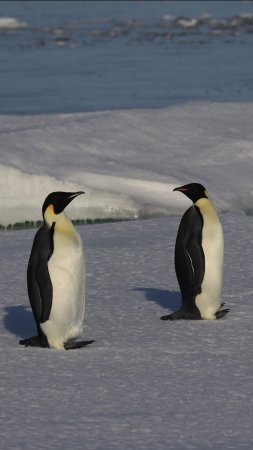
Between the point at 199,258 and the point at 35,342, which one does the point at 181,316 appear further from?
the point at 35,342

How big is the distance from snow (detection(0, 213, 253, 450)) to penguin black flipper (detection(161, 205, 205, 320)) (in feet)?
0.29

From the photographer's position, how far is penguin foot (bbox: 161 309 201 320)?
5.19 meters

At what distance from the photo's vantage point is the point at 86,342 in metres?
4.71

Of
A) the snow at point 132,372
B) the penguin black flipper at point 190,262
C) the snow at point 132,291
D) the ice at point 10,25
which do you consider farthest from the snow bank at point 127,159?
the ice at point 10,25

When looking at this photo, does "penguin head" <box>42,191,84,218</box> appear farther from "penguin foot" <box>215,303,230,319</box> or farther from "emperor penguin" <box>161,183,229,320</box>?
"penguin foot" <box>215,303,230,319</box>

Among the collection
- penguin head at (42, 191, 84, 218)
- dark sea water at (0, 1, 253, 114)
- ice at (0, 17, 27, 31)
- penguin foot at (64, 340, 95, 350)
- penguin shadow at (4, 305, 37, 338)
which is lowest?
ice at (0, 17, 27, 31)

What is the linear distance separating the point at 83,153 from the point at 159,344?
196 inches

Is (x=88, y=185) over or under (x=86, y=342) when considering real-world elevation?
under

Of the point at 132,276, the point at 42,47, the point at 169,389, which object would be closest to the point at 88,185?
the point at 132,276

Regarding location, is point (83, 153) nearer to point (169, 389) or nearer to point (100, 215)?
point (100, 215)

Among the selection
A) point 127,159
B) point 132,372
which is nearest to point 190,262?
point 132,372

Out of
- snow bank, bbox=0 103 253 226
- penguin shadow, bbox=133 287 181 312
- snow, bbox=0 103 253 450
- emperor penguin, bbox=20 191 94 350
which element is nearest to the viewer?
snow, bbox=0 103 253 450

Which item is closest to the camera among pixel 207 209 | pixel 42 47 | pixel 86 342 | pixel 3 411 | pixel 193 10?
pixel 3 411

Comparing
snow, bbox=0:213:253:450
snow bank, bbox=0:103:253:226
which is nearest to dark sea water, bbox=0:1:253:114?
snow bank, bbox=0:103:253:226
